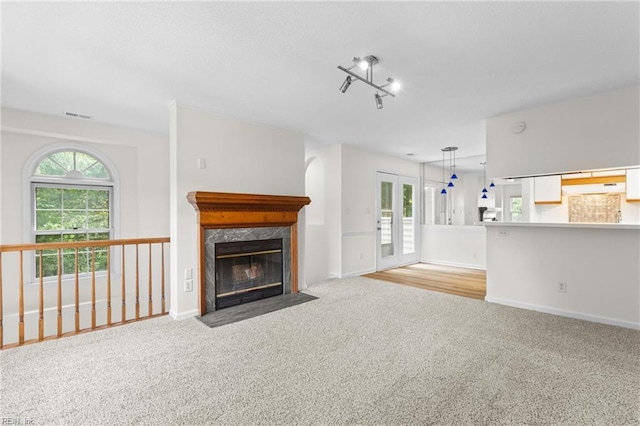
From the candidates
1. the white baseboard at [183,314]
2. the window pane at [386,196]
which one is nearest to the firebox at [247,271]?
the white baseboard at [183,314]

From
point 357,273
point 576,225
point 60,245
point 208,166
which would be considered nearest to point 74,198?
point 60,245

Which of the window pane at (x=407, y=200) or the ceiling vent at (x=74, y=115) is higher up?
the ceiling vent at (x=74, y=115)

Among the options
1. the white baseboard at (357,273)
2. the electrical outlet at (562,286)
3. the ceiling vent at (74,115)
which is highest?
the ceiling vent at (74,115)

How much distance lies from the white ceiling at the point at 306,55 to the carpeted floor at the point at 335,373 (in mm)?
2396

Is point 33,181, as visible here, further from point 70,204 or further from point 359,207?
point 359,207

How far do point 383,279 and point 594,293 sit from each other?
2.83 metres

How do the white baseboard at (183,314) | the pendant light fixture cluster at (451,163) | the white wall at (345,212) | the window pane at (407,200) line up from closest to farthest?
the white baseboard at (183,314)
the white wall at (345,212)
the pendant light fixture cluster at (451,163)
the window pane at (407,200)

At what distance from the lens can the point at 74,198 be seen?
4.16 m

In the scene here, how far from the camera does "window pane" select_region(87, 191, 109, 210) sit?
4281mm

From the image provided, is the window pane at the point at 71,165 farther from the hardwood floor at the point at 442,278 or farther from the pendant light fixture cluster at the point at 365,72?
the hardwood floor at the point at 442,278

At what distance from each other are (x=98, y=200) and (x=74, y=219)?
384 mm

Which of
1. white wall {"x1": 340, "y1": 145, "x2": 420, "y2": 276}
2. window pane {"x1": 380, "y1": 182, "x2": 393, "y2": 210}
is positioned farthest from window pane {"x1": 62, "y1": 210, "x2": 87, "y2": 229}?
window pane {"x1": 380, "y1": 182, "x2": 393, "y2": 210}

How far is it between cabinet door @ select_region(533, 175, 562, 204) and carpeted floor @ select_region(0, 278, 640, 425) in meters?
1.83

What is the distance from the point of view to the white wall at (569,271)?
3.07m
